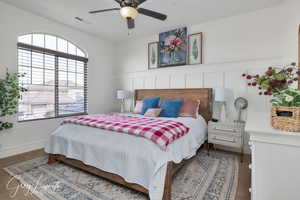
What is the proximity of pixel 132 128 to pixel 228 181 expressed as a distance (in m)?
1.51

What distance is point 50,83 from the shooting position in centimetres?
344

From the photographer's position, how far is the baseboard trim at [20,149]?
272cm

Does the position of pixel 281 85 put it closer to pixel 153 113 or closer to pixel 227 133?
pixel 227 133

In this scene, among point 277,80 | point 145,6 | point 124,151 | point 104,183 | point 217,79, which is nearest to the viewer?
point 277,80

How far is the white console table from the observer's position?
0.94 m

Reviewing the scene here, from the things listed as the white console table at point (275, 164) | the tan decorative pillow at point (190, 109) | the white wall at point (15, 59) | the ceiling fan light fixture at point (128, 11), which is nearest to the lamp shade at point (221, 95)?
the tan decorative pillow at point (190, 109)

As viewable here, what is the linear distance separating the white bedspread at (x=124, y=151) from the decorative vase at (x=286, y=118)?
1042 millimetres

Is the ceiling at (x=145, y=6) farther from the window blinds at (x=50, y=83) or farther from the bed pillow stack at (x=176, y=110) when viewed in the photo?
the bed pillow stack at (x=176, y=110)

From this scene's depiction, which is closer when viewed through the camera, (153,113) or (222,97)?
(222,97)

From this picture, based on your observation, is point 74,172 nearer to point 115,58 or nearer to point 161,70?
point 161,70

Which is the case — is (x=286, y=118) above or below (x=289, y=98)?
below

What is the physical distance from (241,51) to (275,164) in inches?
108

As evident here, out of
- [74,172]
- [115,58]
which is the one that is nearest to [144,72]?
[115,58]

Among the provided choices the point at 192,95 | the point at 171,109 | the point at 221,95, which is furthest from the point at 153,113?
the point at 221,95
